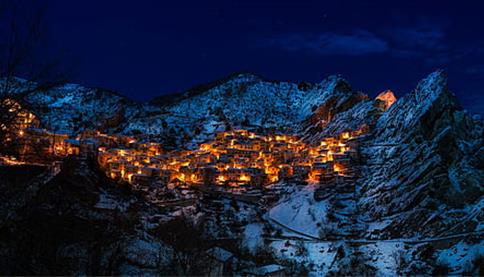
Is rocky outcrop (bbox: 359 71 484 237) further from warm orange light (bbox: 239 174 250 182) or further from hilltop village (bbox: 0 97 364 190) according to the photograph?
warm orange light (bbox: 239 174 250 182)

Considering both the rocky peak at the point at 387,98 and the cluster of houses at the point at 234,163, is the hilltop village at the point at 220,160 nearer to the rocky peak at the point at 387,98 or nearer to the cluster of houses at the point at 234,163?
A: the cluster of houses at the point at 234,163

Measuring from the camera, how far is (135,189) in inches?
2269

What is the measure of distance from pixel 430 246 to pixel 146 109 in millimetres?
90101

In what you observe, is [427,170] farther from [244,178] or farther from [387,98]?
[387,98]

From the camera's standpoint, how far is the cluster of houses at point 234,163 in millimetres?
63844

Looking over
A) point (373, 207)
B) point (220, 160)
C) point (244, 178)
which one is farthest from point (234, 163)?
point (373, 207)

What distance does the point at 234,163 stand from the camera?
7356cm

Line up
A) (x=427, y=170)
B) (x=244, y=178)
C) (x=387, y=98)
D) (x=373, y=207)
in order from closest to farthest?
(x=427, y=170) < (x=373, y=207) < (x=244, y=178) < (x=387, y=98)

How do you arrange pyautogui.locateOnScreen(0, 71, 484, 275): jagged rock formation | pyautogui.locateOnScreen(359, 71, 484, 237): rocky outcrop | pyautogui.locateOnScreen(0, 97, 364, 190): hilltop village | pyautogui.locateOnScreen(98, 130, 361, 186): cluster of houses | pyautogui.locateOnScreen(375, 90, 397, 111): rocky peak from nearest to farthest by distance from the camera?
pyautogui.locateOnScreen(0, 71, 484, 275): jagged rock formation
pyautogui.locateOnScreen(359, 71, 484, 237): rocky outcrop
pyautogui.locateOnScreen(0, 97, 364, 190): hilltop village
pyautogui.locateOnScreen(98, 130, 361, 186): cluster of houses
pyautogui.locateOnScreen(375, 90, 397, 111): rocky peak

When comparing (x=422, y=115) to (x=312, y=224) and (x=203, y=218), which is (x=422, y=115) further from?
(x=203, y=218)

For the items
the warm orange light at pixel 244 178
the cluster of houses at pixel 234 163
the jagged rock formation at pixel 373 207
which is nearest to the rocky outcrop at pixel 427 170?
the jagged rock formation at pixel 373 207

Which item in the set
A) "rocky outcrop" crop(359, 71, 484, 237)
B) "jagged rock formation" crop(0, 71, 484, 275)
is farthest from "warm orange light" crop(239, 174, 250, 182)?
"rocky outcrop" crop(359, 71, 484, 237)

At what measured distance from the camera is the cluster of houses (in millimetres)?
63844

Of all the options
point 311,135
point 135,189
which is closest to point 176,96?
point 311,135
